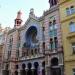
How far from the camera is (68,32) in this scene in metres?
24.3

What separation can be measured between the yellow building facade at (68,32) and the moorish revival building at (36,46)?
1.40 metres

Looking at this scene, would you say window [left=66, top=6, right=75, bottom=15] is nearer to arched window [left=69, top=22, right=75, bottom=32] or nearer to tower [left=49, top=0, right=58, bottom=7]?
arched window [left=69, top=22, right=75, bottom=32]

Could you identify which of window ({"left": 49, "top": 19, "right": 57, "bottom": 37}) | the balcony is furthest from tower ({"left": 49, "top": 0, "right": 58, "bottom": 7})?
the balcony

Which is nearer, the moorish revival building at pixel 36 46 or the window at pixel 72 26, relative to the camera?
the window at pixel 72 26

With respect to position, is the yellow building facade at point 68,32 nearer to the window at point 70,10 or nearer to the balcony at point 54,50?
the window at point 70,10

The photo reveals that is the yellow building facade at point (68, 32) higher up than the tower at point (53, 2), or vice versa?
the tower at point (53, 2)

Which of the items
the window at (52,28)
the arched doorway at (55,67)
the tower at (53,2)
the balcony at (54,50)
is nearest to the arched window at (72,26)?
the balcony at (54,50)

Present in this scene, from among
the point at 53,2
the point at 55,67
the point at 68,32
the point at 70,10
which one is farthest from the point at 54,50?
the point at 53,2

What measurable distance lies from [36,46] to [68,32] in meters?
9.65

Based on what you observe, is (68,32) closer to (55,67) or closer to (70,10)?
(70,10)

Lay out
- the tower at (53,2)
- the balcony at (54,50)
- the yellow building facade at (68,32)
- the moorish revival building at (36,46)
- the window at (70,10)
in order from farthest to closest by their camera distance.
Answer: the tower at (53,2)
the moorish revival building at (36,46)
the balcony at (54,50)
the window at (70,10)
the yellow building facade at (68,32)

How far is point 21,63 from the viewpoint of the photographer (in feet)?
112

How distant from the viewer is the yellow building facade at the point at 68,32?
23.0m

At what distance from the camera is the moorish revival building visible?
26928mm
